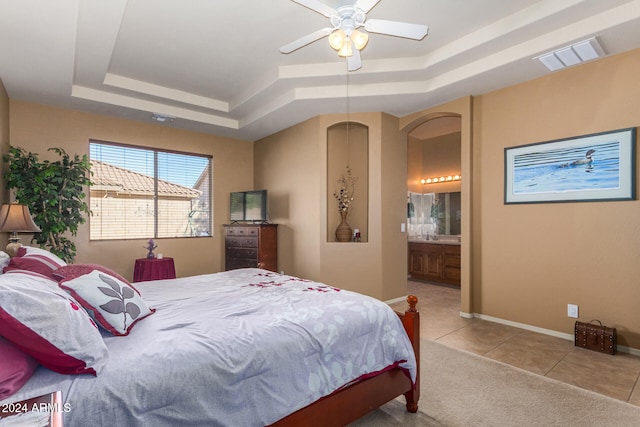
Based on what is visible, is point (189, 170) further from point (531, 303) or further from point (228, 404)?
point (531, 303)

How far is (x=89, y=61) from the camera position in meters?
3.30

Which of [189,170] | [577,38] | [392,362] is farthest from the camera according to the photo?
[189,170]

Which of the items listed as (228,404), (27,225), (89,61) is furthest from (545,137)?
(27,225)

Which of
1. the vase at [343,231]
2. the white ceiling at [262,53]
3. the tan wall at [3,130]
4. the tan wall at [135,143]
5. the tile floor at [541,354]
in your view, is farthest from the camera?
the vase at [343,231]

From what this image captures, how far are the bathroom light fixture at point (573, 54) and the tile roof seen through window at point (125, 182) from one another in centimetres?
509

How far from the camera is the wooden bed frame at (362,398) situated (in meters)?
1.56

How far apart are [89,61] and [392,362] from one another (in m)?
3.90

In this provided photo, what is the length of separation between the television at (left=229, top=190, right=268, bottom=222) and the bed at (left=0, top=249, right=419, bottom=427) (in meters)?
2.86

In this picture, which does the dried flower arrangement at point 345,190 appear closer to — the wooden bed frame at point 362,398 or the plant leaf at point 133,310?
the wooden bed frame at point 362,398

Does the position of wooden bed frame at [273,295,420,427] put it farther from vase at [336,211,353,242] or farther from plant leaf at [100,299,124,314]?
vase at [336,211,353,242]

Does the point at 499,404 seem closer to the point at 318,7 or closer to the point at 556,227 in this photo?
the point at 556,227

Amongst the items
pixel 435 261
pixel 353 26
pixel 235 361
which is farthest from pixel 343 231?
pixel 235 361

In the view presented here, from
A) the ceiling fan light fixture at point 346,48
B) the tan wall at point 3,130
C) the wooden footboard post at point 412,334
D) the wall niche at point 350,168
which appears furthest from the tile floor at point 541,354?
the tan wall at point 3,130

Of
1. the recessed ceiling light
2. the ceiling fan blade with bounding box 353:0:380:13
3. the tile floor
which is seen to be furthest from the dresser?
the ceiling fan blade with bounding box 353:0:380:13
